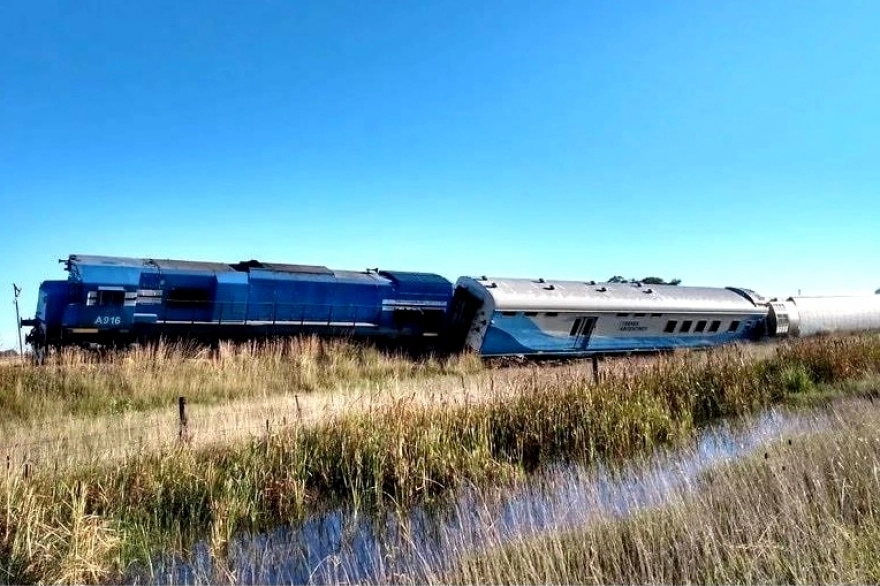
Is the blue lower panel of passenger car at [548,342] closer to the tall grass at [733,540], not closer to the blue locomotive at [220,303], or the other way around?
the blue locomotive at [220,303]

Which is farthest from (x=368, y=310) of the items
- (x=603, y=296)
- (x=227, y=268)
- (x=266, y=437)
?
(x=266, y=437)

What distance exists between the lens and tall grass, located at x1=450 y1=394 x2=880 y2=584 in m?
4.17

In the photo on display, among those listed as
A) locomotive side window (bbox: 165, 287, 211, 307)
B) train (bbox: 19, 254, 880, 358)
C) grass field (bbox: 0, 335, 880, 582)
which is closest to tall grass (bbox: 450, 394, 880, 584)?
grass field (bbox: 0, 335, 880, 582)

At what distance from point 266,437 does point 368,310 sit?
1281 centimetres

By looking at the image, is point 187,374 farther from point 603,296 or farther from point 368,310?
point 603,296

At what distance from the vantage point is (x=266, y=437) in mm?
7898

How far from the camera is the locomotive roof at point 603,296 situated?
2111 cm

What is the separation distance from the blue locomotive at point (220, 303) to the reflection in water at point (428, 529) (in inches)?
483

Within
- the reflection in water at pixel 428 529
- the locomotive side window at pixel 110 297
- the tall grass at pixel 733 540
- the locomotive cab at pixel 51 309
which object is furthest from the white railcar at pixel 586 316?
the tall grass at pixel 733 540

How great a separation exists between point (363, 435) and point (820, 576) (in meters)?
5.31

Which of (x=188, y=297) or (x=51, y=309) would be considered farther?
(x=188, y=297)

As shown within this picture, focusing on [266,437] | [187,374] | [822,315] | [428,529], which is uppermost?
[822,315]

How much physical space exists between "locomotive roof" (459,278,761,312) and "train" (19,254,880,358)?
59mm

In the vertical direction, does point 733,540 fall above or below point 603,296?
below
